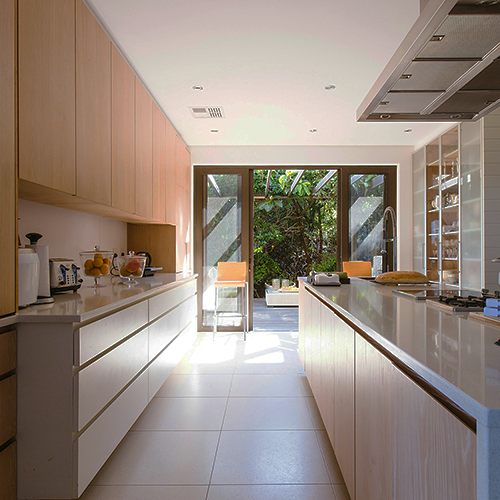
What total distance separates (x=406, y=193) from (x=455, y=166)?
4.32 feet

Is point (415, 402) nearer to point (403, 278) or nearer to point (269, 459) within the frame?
point (269, 459)

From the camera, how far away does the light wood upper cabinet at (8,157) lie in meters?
1.41

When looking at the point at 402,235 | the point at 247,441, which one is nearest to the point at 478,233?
the point at 402,235

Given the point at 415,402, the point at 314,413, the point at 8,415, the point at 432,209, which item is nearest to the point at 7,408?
the point at 8,415

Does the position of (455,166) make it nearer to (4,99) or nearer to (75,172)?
(75,172)

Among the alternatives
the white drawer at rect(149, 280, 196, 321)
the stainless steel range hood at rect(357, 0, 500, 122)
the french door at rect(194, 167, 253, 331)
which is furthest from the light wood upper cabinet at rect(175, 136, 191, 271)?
the stainless steel range hood at rect(357, 0, 500, 122)

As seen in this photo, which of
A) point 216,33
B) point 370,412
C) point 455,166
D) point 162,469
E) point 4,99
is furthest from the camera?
point 455,166

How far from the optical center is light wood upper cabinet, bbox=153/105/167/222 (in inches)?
141

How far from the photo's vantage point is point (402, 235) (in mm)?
5340

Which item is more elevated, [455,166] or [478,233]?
[455,166]

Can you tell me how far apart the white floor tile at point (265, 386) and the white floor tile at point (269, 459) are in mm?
647

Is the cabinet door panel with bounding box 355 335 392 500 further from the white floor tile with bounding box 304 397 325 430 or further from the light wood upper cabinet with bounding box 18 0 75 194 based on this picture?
the light wood upper cabinet with bounding box 18 0 75 194

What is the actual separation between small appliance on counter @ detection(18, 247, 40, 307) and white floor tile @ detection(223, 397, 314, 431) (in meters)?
1.42

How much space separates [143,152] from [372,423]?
108 inches
